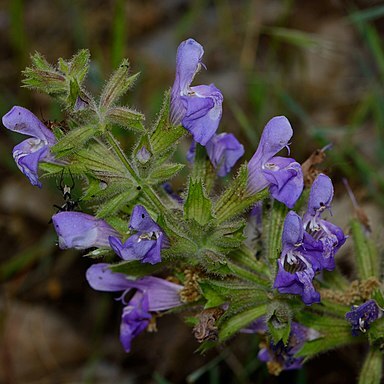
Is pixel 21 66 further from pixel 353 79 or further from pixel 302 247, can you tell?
pixel 302 247

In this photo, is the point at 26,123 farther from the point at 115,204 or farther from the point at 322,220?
the point at 322,220

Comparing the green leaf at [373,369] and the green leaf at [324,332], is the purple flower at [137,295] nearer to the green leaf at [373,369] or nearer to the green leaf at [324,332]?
the green leaf at [324,332]

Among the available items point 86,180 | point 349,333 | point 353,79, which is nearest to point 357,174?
point 353,79

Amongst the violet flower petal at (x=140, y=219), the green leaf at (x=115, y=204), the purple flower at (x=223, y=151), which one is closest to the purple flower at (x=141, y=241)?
the violet flower petal at (x=140, y=219)

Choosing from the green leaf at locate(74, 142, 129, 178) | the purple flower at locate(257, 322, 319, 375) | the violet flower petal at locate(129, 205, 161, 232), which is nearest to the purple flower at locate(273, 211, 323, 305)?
the purple flower at locate(257, 322, 319, 375)

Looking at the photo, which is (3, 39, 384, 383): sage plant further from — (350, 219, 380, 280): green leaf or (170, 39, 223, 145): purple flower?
(350, 219, 380, 280): green leaf
